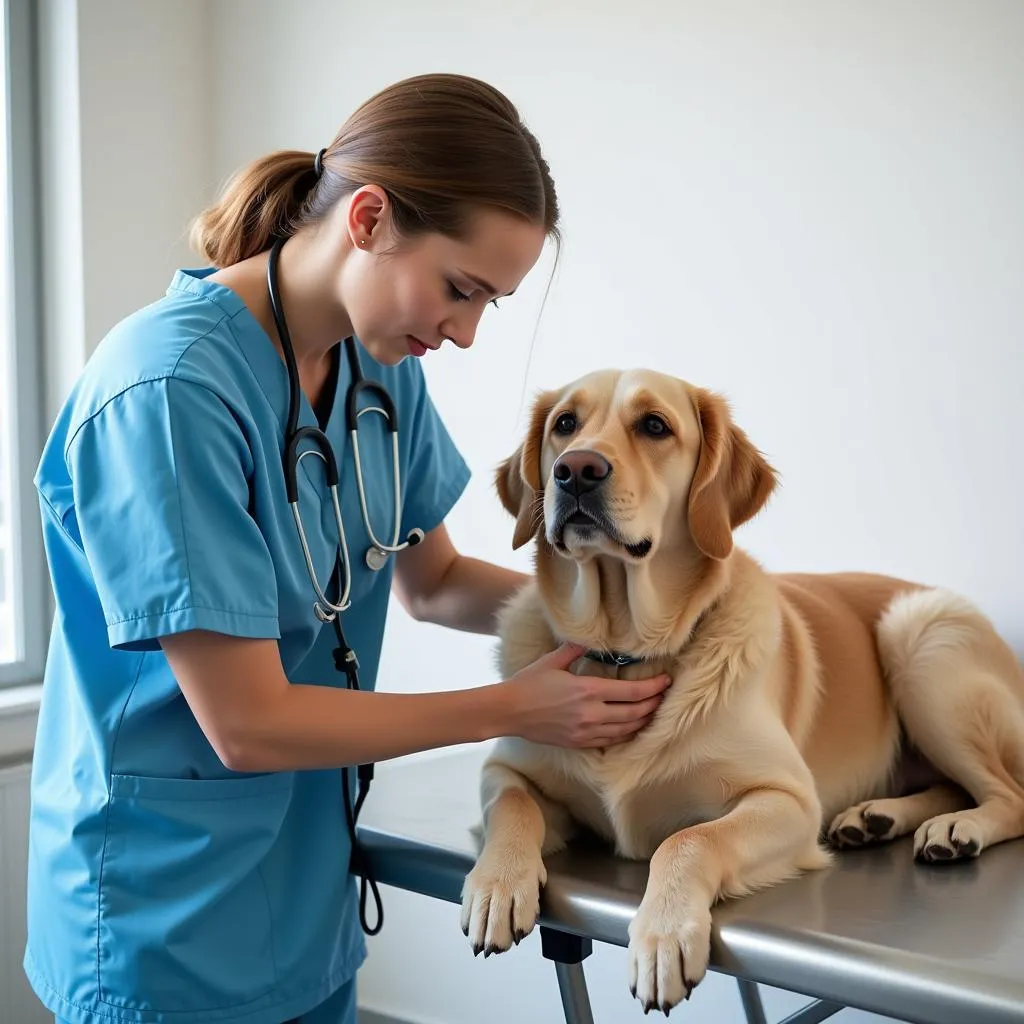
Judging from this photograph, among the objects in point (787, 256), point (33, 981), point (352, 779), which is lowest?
point (33, 981)

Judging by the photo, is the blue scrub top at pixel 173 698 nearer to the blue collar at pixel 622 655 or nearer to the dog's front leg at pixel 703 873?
the blue collar at pixel 622 655

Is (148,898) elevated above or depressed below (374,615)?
below

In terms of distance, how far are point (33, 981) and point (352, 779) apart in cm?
51

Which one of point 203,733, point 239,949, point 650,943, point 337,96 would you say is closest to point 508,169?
point 203,733

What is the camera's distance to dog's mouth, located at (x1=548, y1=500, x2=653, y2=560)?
157 cm

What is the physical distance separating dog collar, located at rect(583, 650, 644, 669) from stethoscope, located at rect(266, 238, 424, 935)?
342mm

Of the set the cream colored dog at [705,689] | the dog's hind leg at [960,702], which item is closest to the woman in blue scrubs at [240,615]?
the cream colored dog at [705,689]

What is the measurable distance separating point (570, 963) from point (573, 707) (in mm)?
362

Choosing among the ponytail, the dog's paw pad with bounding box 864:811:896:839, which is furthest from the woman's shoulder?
the dog's paw pad with bounding box 864:811:896:839

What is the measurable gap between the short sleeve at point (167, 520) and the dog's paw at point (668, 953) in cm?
55

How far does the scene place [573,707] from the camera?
1492 mm

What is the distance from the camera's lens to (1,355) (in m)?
2.90

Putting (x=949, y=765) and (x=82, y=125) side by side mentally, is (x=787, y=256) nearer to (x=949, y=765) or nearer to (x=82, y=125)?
(x=949, y=765)

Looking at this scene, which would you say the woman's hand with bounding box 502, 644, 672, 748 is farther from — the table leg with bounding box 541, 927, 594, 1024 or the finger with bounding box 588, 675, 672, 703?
the table leg with bounding box 541, 927, 594, 1024
